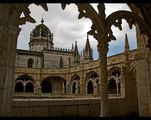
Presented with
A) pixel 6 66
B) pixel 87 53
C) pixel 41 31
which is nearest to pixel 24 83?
pixel 87 53

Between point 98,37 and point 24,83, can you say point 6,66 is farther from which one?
point 24,83

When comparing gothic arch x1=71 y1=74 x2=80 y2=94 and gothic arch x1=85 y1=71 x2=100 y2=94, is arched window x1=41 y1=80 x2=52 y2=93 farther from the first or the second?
gothic arch x1=85 y1=71 x2=100 y2=94

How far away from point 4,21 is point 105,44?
6.11ft

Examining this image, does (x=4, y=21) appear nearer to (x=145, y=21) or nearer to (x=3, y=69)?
(x=3, y=69)

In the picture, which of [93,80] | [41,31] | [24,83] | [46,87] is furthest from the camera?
[41,31]

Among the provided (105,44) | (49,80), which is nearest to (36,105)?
(105,44)

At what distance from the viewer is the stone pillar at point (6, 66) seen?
93.5 inches

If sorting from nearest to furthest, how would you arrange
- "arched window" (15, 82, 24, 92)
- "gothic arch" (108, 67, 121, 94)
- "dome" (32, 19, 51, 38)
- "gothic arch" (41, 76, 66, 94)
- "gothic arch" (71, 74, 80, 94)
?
"gothic arch" (108, 67, 121, 94)
"gothic arch" (71, 74, 80, 94)
"arched window" (15, 82, 24, 92)
"gothic arch" (41, 76, 66, 94)
"dome" (32, 19, 51, 38)

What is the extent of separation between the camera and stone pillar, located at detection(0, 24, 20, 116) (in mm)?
2375

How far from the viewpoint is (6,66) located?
8.02 ft

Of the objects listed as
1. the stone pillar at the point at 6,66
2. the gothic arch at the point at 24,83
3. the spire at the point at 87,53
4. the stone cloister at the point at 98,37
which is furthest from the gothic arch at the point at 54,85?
the stone pillar at the point at 6,66

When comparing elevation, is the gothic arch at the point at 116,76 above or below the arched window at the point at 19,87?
above

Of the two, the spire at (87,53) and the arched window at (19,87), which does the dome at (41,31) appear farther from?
the arched window at (19,87)

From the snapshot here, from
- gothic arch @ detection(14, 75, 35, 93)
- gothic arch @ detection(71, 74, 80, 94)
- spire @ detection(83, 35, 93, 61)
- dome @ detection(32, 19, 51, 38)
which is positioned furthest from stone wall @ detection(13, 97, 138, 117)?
dome @ detection(32, 19, 51, 38)
